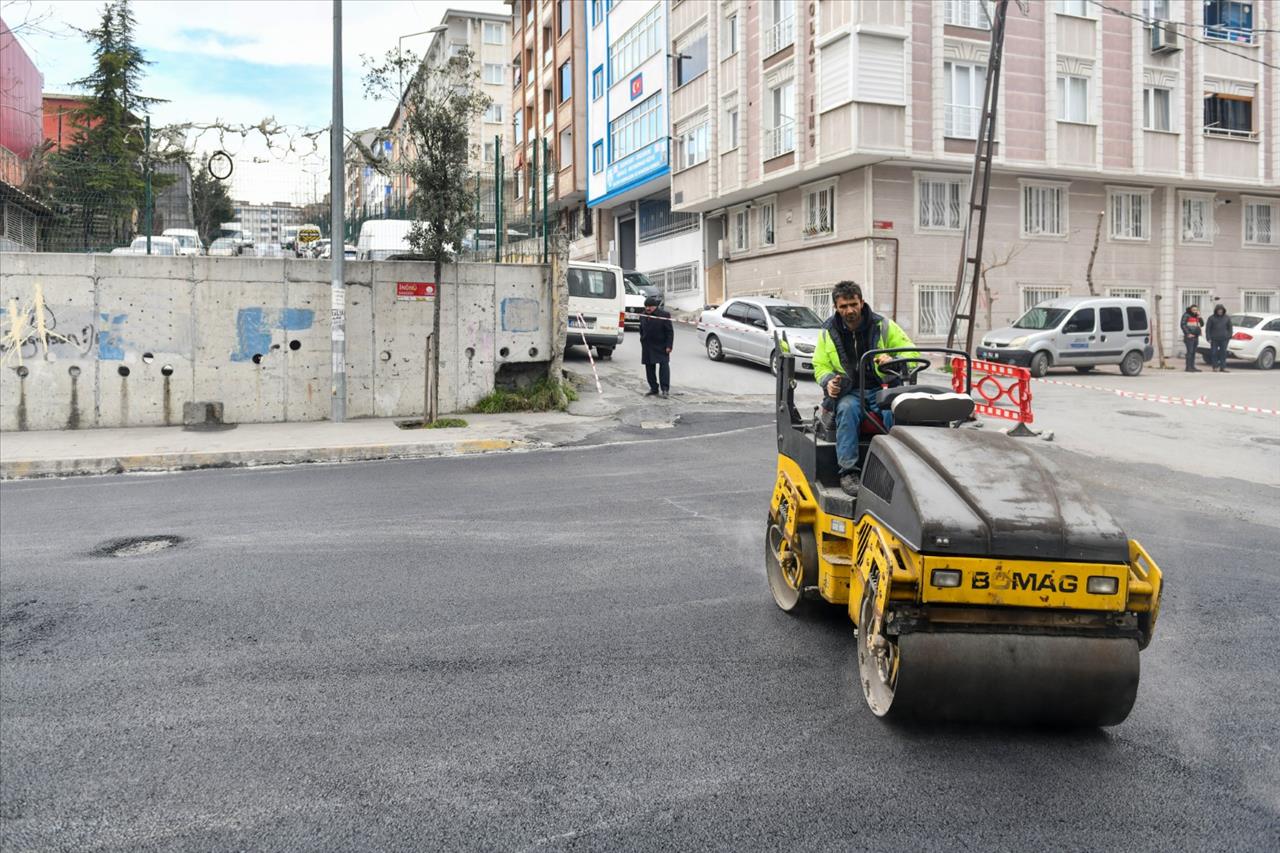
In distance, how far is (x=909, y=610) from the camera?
381 centimetres

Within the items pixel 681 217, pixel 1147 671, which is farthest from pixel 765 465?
pixel 681 217

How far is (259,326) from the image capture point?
15.5 m

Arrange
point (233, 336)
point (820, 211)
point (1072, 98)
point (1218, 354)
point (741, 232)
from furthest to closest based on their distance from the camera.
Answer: point (741, 232) < point (820, 211) < point (1072, 98) < point (1218, 354) < point (233, 336)

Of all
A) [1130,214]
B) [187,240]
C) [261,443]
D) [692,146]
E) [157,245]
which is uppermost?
[692,146]

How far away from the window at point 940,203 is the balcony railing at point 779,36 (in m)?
6.16

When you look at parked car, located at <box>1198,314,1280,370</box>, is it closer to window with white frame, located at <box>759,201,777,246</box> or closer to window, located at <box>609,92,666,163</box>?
window with white frame, located at <box>759,201,777,246</box>

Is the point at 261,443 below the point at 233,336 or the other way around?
below

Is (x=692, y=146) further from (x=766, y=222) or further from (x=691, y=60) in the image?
(x=766, y=222)

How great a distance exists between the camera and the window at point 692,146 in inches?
1394

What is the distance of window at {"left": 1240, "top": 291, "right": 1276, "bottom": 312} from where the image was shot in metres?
34.0

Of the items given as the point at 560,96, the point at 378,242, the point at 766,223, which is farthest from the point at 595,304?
the point at 560,96

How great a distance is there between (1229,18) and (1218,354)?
1385 cm

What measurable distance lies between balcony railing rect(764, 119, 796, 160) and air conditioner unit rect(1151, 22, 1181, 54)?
11.9 meters

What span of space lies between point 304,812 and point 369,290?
13.4 meters
